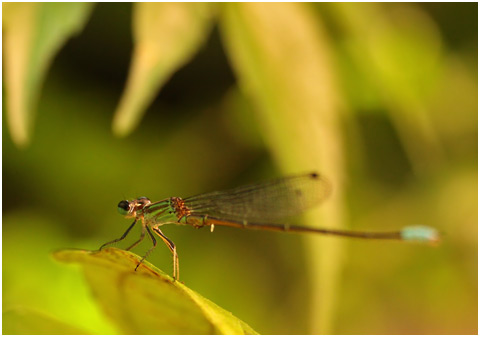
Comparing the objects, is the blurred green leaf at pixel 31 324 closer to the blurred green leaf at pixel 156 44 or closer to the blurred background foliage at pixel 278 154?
the blurred background foliage at pixel 278 154

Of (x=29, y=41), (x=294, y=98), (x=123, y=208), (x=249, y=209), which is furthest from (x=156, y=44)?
(x=249, y=209)

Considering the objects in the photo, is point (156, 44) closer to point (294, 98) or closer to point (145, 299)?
point (294, 98)

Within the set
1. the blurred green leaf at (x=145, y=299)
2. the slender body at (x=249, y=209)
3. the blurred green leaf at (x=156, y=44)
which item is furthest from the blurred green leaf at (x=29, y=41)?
the slender body at (x=249, y=209)

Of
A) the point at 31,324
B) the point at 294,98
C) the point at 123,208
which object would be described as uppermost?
the point at 294,98

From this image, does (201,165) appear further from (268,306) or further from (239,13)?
(239,13)

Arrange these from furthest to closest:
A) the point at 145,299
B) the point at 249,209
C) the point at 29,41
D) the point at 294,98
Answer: the point at 249,209
the point at 294,98
the point at 29,41
the point at 145,299

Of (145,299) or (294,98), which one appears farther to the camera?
(294,98)
